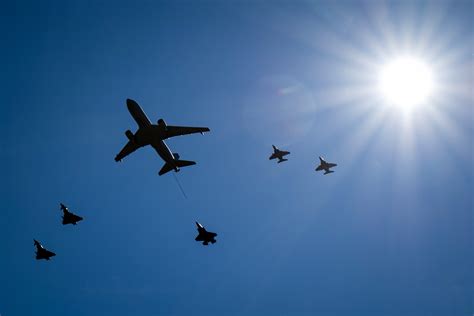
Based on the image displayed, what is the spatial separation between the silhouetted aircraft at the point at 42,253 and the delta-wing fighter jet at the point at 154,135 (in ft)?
76.7

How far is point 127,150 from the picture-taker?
93.8m

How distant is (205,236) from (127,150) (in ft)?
78.1

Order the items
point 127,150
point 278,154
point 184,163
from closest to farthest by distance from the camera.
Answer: point 127,150
point 184,163
point 278,154

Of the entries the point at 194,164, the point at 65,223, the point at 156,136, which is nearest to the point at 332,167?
the point at 194,164

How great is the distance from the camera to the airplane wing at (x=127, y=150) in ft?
303

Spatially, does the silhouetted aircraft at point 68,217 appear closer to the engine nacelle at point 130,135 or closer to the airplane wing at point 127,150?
the airplane wing at point 127,150

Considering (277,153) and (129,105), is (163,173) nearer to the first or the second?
(129,105)

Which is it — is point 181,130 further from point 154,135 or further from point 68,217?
point 68,217

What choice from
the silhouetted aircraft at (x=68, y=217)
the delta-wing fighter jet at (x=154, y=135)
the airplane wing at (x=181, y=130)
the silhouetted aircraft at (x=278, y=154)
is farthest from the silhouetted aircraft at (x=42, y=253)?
the silhouetted aircraft at (x=278, y=154)

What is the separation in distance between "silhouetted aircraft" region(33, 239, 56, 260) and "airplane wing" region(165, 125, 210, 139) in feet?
113

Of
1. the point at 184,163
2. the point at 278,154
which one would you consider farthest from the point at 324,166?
the point at 184,163

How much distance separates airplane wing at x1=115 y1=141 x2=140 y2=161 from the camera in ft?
303

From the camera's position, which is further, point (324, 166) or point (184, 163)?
point (324, 166)

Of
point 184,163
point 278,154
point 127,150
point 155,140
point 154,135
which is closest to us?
point 154,135
